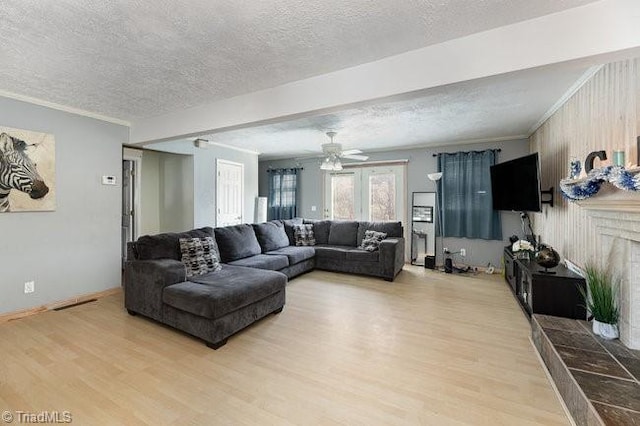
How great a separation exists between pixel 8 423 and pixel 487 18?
3.84 metres

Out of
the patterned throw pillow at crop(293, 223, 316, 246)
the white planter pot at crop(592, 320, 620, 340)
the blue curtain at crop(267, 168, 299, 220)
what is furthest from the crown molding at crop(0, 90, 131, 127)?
the white planter pot at crop(592, 320, 620, 340)

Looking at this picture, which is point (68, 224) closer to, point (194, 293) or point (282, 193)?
point (194, 293)

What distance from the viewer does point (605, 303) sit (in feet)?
7.32

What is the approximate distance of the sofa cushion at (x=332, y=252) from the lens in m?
5.21

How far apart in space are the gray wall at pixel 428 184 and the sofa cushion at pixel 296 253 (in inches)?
77.5

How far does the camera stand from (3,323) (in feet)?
10.2

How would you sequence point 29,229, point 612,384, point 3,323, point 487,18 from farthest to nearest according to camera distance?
point 29,229, point 3,323, point 487,18, point 612,384

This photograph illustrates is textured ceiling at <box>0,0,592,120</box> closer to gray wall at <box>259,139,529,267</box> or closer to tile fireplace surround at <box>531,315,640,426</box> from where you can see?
tile fireplace surround at <box>531,315,640,426</box>

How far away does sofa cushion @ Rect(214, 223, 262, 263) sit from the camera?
4238 millimetres

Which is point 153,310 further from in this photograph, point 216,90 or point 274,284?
point 216,90

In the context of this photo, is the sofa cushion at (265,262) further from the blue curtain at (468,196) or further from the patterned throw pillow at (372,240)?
the blue curtain at (468,196)

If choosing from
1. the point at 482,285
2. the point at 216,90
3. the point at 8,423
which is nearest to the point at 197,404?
the point at 8,423

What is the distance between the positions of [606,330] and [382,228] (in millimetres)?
3520

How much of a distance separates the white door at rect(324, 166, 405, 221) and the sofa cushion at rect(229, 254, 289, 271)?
264cm
